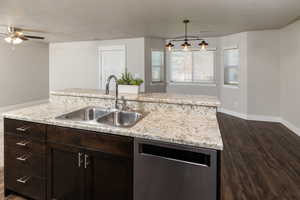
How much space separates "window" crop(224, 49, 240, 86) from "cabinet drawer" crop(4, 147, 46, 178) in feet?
18.7

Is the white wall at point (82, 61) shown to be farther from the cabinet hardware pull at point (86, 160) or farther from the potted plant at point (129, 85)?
the cabinet hardware pull at point (86, 160)

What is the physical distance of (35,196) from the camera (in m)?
1.86

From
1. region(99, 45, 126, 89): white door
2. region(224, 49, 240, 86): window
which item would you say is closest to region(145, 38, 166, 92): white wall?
region(99, 45, 126, 89): white door

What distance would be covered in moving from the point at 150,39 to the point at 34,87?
→ 4.83 m

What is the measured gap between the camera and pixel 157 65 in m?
6.71

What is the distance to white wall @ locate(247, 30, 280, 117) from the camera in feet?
16.8

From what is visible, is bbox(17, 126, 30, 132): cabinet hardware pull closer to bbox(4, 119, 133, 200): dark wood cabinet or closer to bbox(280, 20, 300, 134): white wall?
bbox(4, 119, 133, 200): dark wood cabinet

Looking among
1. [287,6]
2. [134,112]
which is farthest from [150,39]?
[134,112]

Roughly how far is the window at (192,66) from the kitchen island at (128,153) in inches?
199

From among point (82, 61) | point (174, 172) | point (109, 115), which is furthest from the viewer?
point (82, 61)

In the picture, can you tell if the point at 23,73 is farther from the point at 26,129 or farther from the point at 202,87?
the point at 202,87

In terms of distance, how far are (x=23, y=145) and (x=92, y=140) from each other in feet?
2.70

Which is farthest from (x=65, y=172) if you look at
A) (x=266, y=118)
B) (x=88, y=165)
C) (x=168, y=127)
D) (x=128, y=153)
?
(x=266, y=118)

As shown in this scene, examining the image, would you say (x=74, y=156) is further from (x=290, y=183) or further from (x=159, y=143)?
(x=290, y=183)
